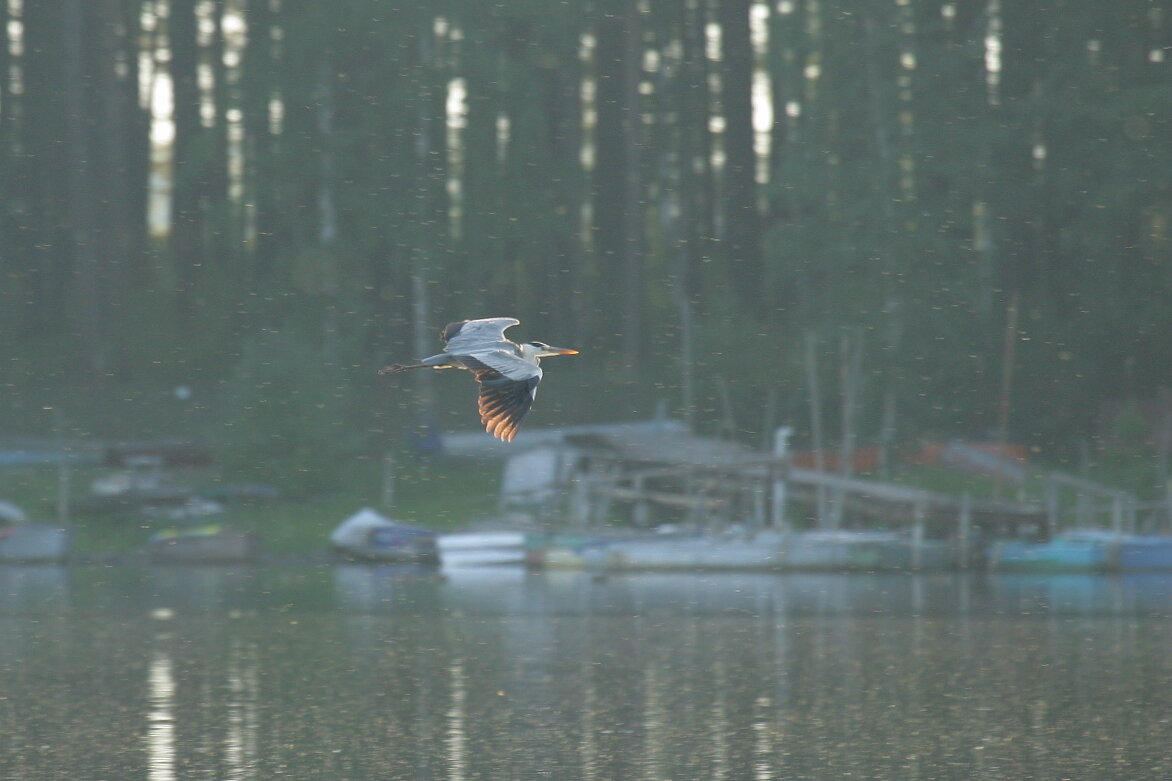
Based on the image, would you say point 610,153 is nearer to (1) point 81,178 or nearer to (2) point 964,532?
(1) point 81,178

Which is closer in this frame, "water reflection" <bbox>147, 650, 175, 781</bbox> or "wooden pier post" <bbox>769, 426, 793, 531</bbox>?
"water reflection" <bbox>147, 650, 175, 781</bbox>

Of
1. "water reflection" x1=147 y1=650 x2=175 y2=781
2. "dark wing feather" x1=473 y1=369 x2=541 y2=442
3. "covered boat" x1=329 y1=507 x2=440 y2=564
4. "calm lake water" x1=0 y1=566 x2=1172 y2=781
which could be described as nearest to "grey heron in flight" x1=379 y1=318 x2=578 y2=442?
"dark wing feather" x1=473 y1=369 x2=541 y2=442

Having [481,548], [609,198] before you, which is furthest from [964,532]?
[609,198]

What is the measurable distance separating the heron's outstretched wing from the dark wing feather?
511 millimetres

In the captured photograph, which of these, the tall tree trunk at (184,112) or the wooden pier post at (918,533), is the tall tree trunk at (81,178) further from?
the wooden pier post at (918,533)

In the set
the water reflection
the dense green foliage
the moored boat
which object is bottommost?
the water reflection

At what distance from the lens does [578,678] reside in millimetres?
18859

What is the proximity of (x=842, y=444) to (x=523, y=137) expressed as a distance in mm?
10731

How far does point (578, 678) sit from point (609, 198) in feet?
81.0

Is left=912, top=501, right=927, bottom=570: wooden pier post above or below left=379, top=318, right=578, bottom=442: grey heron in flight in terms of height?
below

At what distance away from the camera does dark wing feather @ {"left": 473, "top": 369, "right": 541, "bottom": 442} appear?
485 inches

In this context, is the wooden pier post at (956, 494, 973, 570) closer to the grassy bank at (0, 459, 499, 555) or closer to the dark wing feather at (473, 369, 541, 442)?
the grassy bank at (0, 459, 499, 555)

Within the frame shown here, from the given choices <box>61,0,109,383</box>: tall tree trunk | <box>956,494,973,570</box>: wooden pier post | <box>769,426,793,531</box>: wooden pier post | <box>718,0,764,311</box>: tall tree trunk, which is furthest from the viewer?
<box>718,0,764,311</box>: tall tree trunk

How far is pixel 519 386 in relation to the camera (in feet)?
40.8
